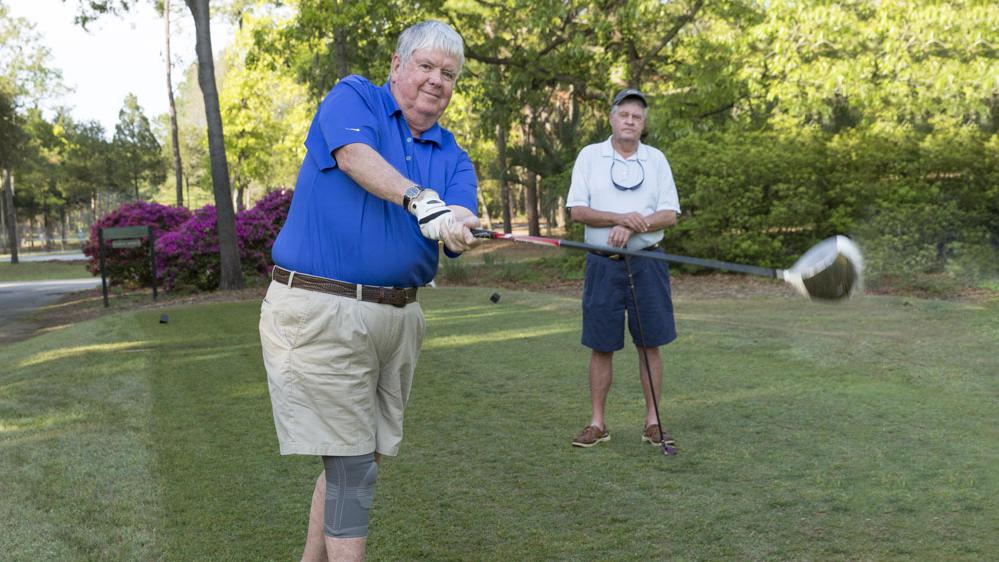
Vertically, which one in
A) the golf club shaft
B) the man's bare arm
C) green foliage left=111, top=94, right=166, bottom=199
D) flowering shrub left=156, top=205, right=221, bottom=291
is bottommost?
flowering shrub left=156, top=205, right=221, bottom=291

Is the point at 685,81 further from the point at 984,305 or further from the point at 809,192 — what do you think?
the point at 984,305

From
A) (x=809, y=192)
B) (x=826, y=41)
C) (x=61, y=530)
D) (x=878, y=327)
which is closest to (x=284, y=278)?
(x=61, y=530)

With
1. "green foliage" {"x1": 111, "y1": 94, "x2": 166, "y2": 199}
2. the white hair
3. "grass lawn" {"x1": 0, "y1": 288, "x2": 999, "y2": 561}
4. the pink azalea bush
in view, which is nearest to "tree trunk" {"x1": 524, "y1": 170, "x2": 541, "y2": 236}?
the pink azalea bush

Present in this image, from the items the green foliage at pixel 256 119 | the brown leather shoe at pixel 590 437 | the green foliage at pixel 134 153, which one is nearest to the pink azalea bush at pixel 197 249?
the brown leather shoe at pixel 590 437

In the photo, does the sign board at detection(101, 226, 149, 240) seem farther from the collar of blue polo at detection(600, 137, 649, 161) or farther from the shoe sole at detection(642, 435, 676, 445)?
the shoe sole at detection(642, 435, 676, 445)

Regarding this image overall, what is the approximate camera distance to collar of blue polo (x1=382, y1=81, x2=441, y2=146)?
2.96 meters

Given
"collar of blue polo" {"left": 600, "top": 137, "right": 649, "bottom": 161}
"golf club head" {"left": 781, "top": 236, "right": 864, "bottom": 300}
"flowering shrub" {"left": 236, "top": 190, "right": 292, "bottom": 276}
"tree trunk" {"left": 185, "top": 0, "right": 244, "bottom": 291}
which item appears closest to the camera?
"golf club head" {"left": 781, "top": 236, "right": 864, "bottom": 300}

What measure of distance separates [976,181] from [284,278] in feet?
48.0

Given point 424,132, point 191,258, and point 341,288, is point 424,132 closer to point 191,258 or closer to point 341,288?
point 341,288

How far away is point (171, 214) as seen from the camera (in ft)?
66.5

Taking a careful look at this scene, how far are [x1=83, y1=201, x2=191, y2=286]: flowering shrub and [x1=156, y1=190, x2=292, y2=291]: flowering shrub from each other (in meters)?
0.98

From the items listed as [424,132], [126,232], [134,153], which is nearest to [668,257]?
[424,132]

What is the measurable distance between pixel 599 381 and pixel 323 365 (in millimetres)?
2930

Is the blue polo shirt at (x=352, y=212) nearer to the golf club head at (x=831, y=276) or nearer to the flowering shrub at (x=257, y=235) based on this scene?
the golf club head at (x=831, y=276)
